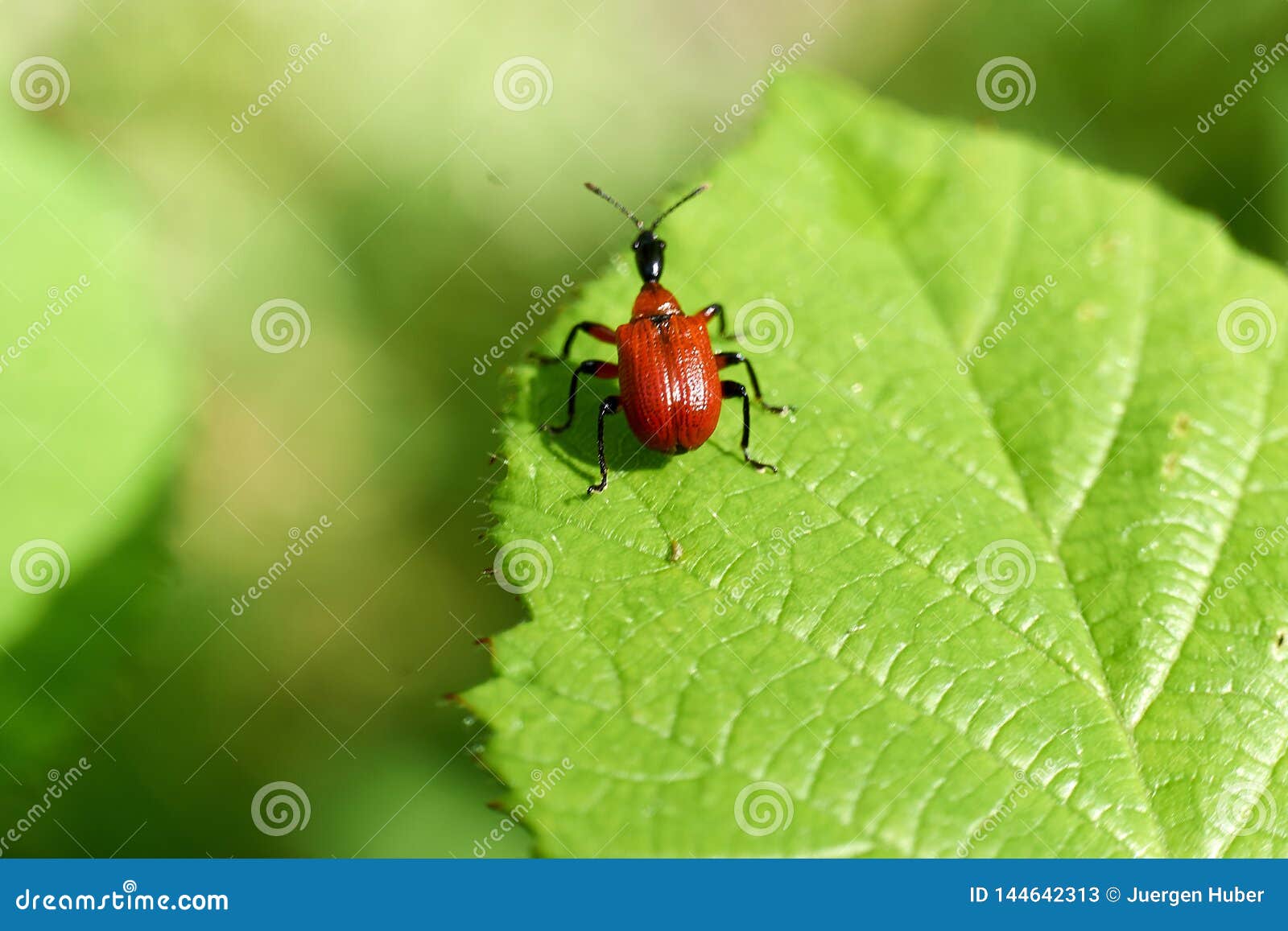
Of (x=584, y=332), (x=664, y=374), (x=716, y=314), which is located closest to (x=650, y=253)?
(x=716, y=314)

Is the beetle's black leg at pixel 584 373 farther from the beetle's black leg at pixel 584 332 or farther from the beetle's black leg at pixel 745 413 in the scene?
the beetle's black leg at pixel 745 413

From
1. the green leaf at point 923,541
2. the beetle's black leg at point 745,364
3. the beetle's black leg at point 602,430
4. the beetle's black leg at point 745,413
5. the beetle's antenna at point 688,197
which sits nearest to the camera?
the green leaf at point 923,541

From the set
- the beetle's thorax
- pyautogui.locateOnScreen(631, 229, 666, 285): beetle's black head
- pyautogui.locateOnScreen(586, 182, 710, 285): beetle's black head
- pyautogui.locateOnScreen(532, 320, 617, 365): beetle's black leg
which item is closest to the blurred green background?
pyautogui.locateOnScreen(586, 182, 710, 285): beetle's black head

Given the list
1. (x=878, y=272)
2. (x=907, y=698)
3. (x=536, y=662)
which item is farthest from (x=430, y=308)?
(x=907, y=698)

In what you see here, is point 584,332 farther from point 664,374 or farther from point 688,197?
point 688,197

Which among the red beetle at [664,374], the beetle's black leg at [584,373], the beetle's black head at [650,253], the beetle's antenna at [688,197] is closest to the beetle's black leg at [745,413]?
the red beetle at [664,374]

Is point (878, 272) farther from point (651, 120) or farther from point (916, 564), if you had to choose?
point (651, 120)
